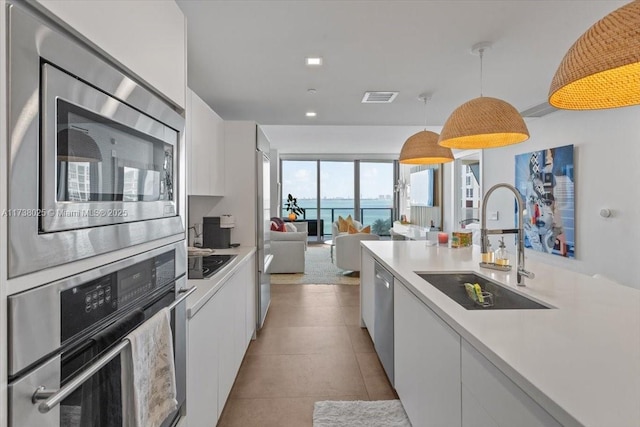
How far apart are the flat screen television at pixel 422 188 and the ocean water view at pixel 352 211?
1103 mm

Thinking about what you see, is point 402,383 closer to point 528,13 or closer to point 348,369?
point 348,369

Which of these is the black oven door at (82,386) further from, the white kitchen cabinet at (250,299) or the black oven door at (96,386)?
the white kitchen cabinet at (250,299)

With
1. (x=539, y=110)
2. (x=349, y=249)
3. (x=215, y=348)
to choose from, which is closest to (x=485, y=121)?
(x=215, y=348)

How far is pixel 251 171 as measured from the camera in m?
3.23

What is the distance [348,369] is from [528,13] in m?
2.63

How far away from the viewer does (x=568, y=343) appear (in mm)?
978

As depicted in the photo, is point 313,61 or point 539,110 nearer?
point 313,61

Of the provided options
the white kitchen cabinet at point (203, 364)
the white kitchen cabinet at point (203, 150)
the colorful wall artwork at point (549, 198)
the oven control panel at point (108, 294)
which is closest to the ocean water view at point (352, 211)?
the colorful wall artwork at point (549, 198)

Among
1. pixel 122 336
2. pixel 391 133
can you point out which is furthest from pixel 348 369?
pixel 391 133

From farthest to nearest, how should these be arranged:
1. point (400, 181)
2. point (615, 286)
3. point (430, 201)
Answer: point (400, 181) < point (430, 201) < point (615, 286)

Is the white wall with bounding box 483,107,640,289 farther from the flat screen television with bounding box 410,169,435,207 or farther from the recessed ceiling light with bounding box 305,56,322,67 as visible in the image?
the flat screen television with bounding box 410,169,435,207

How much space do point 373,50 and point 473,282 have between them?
→ 1.72 m

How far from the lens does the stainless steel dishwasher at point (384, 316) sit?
7.31ft

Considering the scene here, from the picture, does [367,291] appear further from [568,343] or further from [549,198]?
[549,198]
